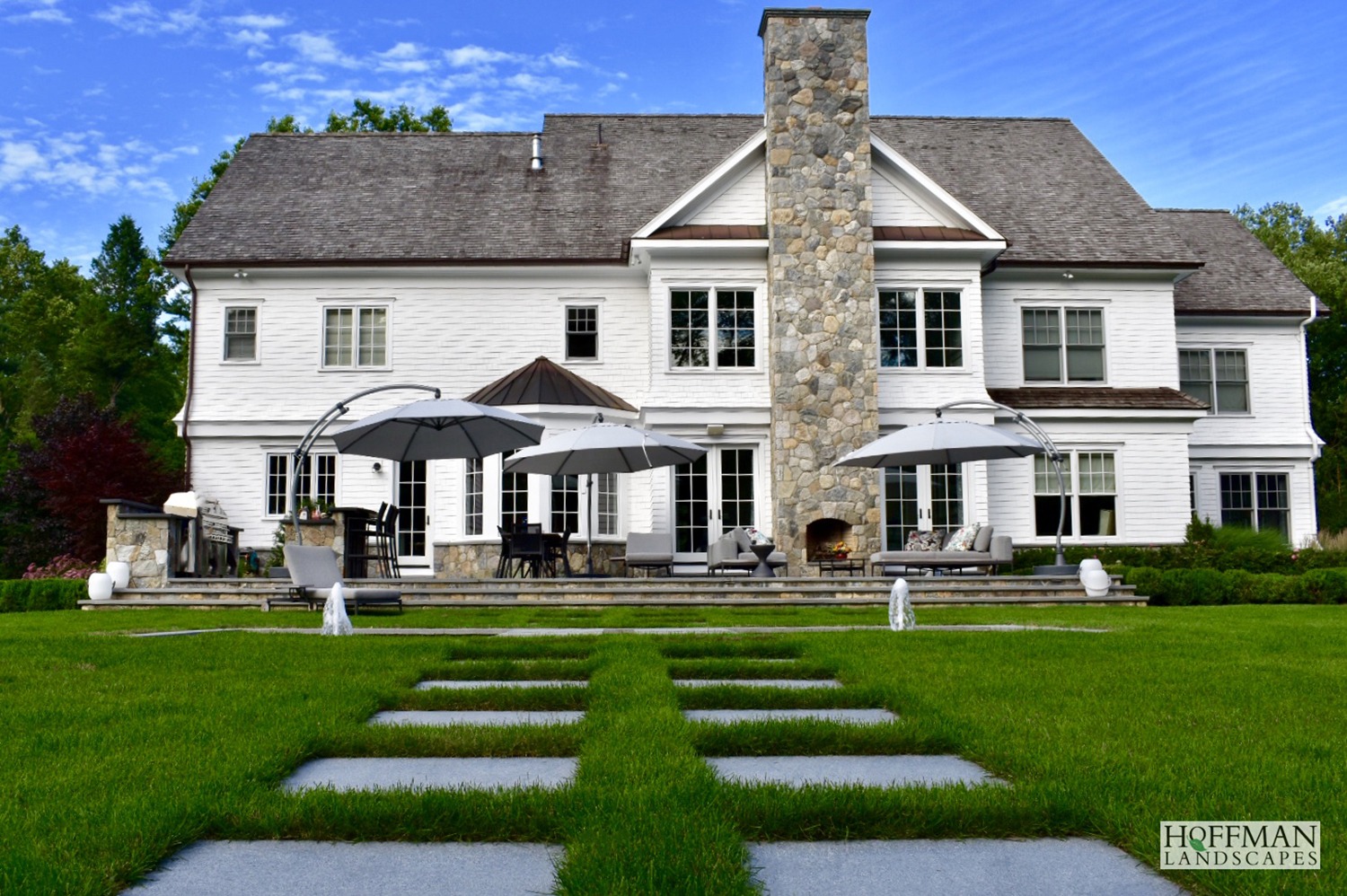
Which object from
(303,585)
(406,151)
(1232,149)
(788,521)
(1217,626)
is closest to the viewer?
(1217,626)

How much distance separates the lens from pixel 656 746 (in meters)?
4.72

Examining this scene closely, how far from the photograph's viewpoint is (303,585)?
1511cm

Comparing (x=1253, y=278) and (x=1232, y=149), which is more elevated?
(x=1232, y=149)

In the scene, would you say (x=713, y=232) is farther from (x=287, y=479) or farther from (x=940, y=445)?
(x=287, y=479)

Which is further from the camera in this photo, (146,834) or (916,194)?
(916,194)

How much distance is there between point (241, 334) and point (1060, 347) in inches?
631

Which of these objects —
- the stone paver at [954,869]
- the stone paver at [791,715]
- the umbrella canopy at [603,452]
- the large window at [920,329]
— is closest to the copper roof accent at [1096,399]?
the large window at [920,329]

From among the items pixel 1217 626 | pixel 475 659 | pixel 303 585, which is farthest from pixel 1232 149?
pixel 475 659

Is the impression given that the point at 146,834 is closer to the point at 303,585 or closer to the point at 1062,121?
the point at 303,585

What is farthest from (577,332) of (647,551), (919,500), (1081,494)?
(1081,494)

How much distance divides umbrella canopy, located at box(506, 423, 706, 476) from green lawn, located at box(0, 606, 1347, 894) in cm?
899

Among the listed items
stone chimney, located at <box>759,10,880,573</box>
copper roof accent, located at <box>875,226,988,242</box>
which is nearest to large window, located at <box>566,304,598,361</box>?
stone chimney, located at <box>759,10,880,573</box>

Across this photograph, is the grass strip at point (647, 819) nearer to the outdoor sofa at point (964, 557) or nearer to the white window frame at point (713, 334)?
the outdoor sofa at point (964, 557)

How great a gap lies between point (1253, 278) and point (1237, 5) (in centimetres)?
1213
